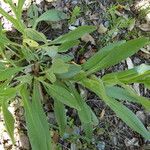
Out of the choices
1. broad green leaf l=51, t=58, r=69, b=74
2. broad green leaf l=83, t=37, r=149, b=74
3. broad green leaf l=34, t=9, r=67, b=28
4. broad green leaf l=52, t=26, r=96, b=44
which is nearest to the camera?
broad green leaf l=51, t=58, r=69, b=74

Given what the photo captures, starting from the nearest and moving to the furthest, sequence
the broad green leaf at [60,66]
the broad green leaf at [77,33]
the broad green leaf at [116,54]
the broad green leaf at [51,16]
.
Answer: the broad green leaf at [60,66] < the broad green leaf at [116,54] < the broad green leaf at [77,33] < the broad green leaf at [51,16]

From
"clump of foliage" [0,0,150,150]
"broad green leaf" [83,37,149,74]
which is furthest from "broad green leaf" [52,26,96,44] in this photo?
"broad green leaf" [83,37,149,74]

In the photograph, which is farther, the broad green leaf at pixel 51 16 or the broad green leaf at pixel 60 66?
the broad green leaf at pixel 51 16

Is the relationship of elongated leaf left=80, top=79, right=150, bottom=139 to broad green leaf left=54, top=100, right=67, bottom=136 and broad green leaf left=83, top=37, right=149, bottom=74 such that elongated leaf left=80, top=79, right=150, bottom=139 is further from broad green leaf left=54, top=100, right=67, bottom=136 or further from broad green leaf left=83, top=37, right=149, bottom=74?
broad green leaf left=54, top=100, right=67, bottom=136

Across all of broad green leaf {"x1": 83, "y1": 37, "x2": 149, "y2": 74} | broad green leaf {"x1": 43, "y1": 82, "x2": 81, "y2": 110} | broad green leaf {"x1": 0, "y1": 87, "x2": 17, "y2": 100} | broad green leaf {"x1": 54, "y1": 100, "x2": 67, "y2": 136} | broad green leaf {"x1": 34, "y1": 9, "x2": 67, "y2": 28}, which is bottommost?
Result: broad green leaf {"x1": 54, "y1": 100, "x2": 67, "y2": 136}

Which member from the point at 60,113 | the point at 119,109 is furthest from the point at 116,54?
the point at 60,113

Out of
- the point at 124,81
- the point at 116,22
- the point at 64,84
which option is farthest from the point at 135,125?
the point at 116,22

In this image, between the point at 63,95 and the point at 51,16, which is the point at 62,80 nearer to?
the point at 63,95

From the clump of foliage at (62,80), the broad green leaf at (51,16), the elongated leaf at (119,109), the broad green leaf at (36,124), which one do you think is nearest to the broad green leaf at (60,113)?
the clump of foliage at (62,80)

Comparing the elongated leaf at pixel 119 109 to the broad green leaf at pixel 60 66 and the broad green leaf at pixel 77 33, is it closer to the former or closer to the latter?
the broad green leaf at pixel 60 66
